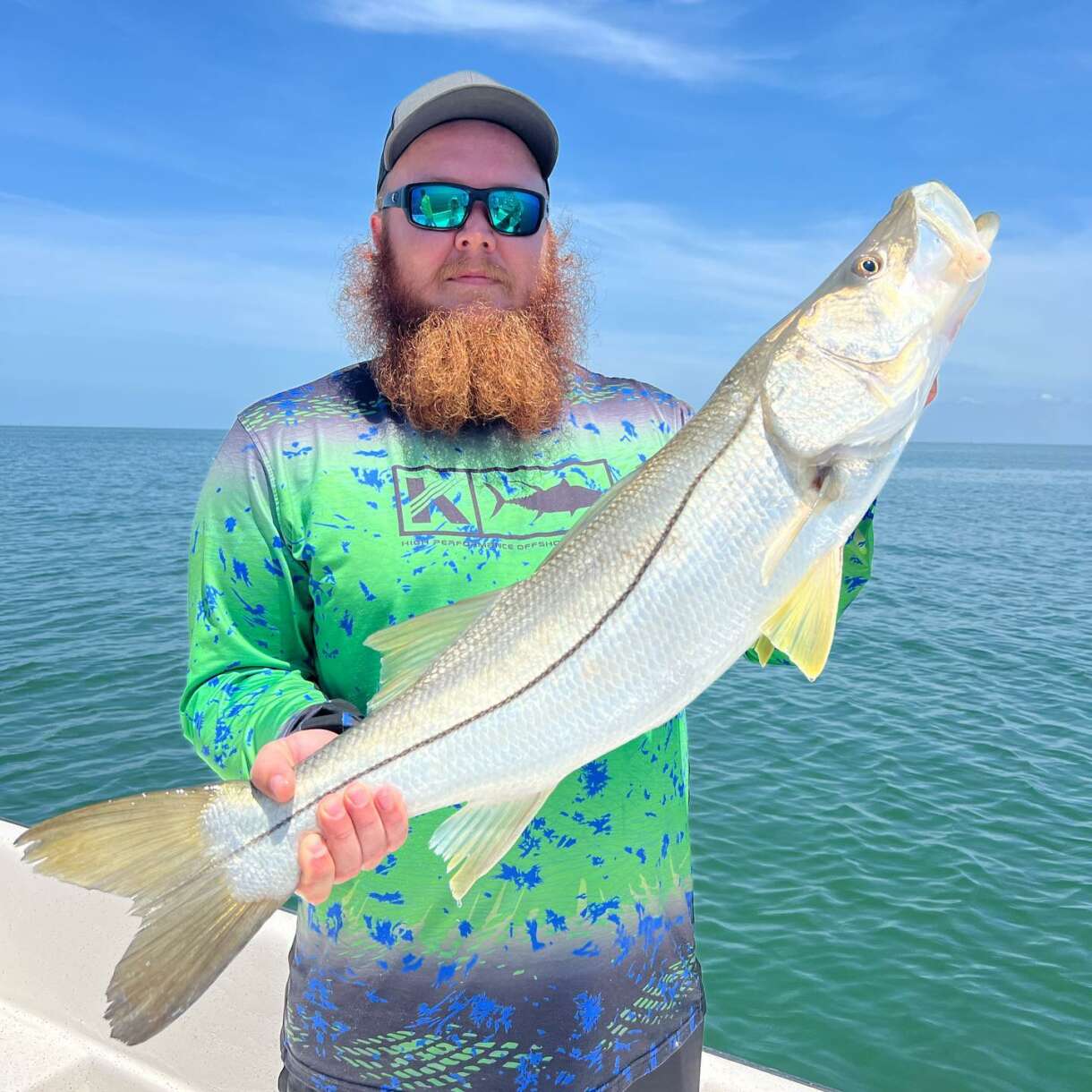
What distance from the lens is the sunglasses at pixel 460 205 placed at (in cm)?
266

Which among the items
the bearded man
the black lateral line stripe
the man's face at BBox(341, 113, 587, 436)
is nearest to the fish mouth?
the black lateral line stripe

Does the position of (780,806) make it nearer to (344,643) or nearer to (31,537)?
(344,643)

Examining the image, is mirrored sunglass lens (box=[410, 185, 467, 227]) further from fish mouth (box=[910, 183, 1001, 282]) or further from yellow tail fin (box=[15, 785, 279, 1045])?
yellow tail fin (box=[15, 785, 279, 1045])

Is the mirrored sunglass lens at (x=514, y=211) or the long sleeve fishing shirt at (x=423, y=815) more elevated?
the mirrored sunglass lens at (x=514, y=211)

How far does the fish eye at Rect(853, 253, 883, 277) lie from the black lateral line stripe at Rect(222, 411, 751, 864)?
1.18 feet

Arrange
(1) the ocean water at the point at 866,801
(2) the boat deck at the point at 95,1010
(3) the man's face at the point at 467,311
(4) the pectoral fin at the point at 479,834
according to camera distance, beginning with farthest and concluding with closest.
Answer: (1) the ocean water at the point at 866,801 → (2) the boat deck at the point at 95,1010 → (3) the man's face at the point at 467,311 → (4) the pectoral fin at the point at 479,834

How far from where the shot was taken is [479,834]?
2.00 m

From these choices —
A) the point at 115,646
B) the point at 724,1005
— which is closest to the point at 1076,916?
the point at 724,1005

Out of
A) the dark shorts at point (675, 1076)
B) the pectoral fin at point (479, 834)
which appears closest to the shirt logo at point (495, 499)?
the pectoral fin at point (479, 834)

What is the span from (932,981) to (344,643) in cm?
636

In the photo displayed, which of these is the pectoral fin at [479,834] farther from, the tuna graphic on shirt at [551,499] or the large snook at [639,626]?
the tuna graphic on shirt at [551,499]

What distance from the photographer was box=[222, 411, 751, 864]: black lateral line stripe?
6.22ft

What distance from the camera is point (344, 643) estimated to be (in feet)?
7.54

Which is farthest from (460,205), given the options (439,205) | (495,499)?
(495,499)
